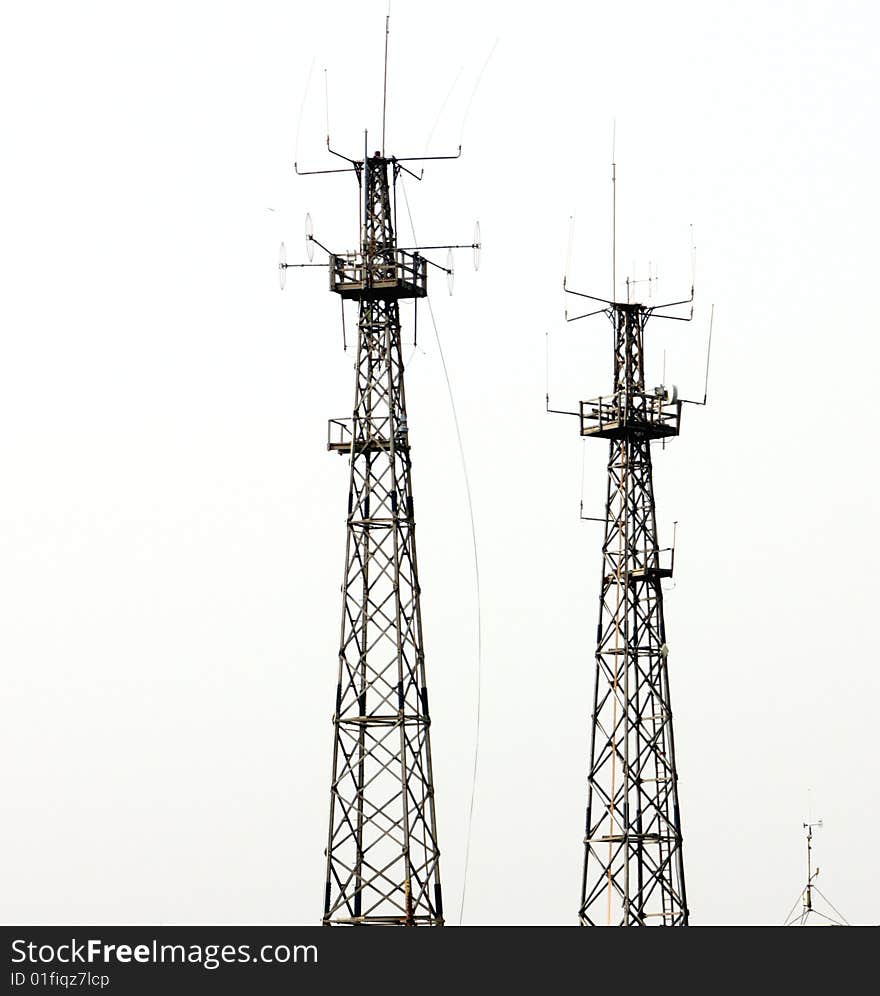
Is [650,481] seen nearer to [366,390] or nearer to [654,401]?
[654,401]

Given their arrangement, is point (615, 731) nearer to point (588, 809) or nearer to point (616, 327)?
point (588, 809)

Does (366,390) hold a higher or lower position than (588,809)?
higher

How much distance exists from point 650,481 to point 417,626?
14001mm

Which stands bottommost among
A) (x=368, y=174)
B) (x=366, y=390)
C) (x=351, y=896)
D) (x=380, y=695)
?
(x=351, y=896)

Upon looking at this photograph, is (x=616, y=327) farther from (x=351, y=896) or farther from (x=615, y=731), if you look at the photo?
(x=351, y=896)

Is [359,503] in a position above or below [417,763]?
above

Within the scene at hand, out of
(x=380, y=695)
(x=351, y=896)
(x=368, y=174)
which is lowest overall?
(x=351, y=896)

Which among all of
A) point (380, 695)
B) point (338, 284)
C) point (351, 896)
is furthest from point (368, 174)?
point (351, 896)

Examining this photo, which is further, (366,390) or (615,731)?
(615,731)

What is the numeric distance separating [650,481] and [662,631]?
4.68 meters

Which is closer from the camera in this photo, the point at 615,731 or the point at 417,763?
the point at 417,763

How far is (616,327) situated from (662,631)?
31.6ft

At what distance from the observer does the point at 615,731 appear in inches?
3755

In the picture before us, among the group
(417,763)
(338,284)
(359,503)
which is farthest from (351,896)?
(338,284)
